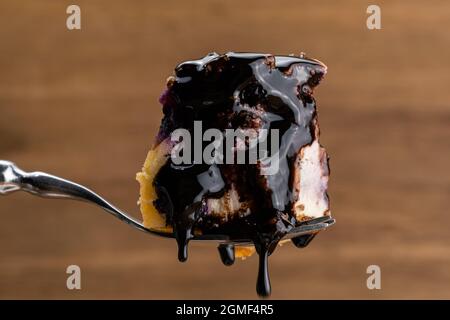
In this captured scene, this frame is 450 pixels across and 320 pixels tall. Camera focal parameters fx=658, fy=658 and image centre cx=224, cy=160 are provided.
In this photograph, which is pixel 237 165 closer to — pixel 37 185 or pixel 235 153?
pixel 235 153

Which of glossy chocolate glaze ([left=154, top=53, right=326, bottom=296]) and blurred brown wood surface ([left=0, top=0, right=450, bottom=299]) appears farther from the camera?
blurred brown wood surface ([left=0, top=0, right=450, bottom=299])

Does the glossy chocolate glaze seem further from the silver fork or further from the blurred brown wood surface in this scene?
the blurred brown wood surface

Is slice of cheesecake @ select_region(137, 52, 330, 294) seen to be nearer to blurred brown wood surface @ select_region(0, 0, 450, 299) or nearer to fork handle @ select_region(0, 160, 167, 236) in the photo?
fork handle @ select_region(0, 160, 167, 236)

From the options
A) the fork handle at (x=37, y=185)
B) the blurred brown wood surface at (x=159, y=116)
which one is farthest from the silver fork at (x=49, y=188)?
the blurred brown wood surface at (x=159, y=116)

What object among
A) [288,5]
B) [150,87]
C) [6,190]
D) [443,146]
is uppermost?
[288,5]

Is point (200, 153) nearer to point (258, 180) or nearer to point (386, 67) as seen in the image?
point (258, 180)

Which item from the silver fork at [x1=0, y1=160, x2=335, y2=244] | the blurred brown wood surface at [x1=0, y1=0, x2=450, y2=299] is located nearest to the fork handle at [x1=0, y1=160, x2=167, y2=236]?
the silver fork at [x1=0, y1=160, x2=335, y2=244]

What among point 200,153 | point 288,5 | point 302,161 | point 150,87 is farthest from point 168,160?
point 288,5
